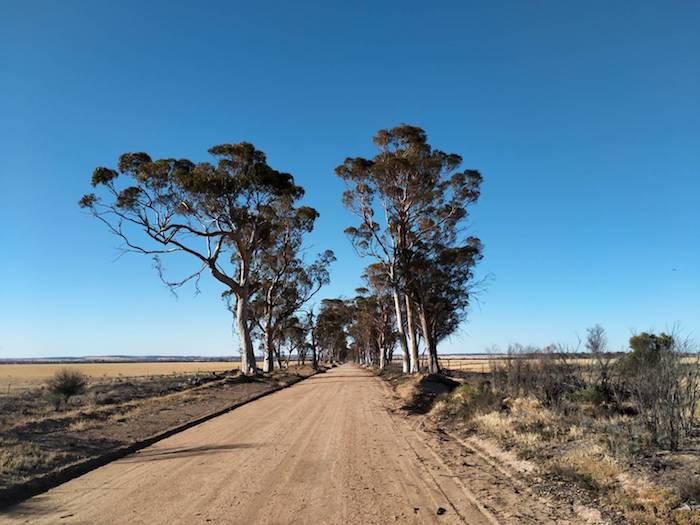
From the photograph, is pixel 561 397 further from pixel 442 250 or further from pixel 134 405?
pixel 442 250

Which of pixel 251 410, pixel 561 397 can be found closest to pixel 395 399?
pixel 251 410

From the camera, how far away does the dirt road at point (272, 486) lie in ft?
20.3

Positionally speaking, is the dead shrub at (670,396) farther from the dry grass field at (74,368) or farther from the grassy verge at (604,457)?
the dry grass field at (74,368)

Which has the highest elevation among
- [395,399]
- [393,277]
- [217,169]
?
[217,169]

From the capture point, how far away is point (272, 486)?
7.52 metres

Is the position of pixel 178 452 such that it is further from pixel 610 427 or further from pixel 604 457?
pixel 610 427

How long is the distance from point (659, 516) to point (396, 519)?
2.82 m

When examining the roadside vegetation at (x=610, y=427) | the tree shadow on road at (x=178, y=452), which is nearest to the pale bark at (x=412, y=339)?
the roadside vegetation at (x=610, y=427)

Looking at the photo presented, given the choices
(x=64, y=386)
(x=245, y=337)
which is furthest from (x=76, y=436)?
(x=245, y=337)

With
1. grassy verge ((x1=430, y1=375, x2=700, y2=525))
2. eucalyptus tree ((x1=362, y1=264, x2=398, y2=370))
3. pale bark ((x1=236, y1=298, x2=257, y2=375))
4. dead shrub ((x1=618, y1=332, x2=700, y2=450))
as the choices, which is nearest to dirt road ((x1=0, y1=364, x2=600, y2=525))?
grassy verge ((x1=430, y1=375, x2=700, y2=525))

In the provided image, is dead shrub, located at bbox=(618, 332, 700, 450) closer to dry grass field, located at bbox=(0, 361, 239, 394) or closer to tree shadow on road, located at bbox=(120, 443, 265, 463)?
tree shadow on road, located at bbox=(120, 443, 265, 463)

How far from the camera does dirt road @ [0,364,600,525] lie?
20.3ft

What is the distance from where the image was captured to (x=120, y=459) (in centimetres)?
1012

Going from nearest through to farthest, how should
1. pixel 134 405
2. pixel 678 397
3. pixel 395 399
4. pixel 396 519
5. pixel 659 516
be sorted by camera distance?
pixel 659 516 < pixel 396 519 < pixel 678 397 < pixel 134 405 < pixel 395 399
